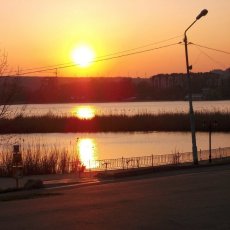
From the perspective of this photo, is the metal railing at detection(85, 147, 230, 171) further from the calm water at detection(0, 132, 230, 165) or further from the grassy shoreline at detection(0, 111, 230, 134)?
the grassy shoreline at detection(0, 111, 230, 134)

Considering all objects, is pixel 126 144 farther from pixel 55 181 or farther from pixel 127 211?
pixel 127 211

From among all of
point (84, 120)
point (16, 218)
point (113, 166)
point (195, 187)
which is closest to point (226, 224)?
point (16, 218)

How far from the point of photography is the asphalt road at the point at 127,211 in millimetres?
9844

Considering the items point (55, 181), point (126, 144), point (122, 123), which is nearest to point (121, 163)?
point (55, 181)

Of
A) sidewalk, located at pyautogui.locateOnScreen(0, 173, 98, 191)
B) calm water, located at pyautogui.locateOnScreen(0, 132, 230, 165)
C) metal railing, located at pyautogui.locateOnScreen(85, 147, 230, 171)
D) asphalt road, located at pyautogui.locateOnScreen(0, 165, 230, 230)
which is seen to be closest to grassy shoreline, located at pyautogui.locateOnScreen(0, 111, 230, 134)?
calm water, located at pyautogui.locateOnScreen(0, 132, 230, 165)

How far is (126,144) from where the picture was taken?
57.4m

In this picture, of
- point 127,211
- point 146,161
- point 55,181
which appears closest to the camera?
point 127,211

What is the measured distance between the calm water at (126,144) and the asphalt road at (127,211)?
28921 mm

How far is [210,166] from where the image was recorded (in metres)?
30.6

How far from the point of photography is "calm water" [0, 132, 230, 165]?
49.8 metres

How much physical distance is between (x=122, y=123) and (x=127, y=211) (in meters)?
68.5

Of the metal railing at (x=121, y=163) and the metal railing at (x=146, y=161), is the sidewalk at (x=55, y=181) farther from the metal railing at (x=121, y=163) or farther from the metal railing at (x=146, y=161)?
the metal railing at (x=146, y=161)

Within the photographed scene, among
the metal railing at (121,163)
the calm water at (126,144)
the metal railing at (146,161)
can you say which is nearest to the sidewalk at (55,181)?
the metal railing at (121,163)

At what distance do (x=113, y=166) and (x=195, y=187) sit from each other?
2001 cm
